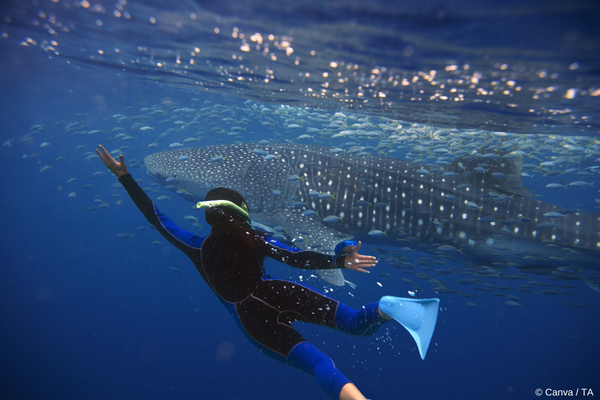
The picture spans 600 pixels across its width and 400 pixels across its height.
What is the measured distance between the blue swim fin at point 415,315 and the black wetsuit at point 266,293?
18 centimetres

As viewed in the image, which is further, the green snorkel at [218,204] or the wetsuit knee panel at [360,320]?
the wetsuit knee panel at [360,320]

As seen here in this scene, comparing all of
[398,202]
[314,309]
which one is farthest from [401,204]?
[314,309]

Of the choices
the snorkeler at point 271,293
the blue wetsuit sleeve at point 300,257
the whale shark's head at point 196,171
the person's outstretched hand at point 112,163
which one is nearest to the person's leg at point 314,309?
the snorkeler at point 271,293

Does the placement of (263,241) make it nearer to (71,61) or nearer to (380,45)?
(380,45)

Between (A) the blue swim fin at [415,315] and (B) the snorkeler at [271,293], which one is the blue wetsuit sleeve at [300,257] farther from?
(A) the blue swim fin at [415,315]

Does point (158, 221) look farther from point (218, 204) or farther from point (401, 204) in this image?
point (401, 204)

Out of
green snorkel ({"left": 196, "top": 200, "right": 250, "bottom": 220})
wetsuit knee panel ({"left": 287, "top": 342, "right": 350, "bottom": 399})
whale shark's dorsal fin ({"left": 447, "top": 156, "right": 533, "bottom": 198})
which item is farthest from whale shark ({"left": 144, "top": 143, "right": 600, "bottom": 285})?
green snorkel ({"left": 196, "top": 200, "right": 250, "bottom": 220})

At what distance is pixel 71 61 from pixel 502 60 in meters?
18.2

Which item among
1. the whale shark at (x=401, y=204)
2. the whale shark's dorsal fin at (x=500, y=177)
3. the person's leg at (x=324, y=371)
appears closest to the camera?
the person's leg at (x=324, y=371)

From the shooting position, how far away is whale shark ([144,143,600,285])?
229 inches

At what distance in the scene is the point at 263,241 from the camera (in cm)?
291

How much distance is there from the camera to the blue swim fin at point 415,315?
2.67m

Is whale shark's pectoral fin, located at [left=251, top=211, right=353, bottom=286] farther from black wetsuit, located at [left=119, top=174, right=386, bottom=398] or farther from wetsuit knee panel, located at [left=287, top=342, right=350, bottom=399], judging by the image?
wetsuit knee panel, located at [left=287, top=342, right=350, bottom=399]

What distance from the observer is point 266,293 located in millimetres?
2908
